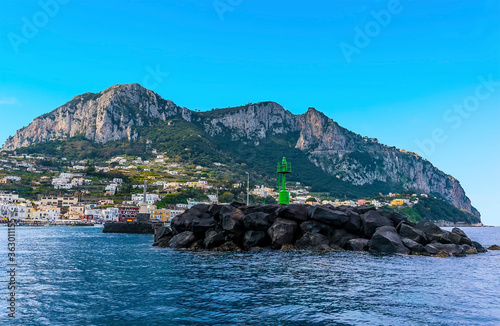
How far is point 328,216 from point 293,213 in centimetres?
439

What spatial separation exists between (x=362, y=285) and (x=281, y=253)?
56.2ft

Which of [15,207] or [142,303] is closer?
[142,303]

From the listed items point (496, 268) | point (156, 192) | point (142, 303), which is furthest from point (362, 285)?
point (156, 192)

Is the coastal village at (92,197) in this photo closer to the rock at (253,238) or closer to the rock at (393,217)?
the rock at (253,238)

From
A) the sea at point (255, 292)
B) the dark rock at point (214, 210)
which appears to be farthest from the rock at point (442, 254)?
the dark rock at point (214, 210)

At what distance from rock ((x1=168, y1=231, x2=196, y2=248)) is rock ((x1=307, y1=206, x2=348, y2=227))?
15686 mm

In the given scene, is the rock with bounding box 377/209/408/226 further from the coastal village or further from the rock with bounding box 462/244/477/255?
the coastal village

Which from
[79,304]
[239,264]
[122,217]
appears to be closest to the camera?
[79,304]

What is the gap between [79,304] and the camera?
18.3 metres

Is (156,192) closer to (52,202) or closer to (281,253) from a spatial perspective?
(52,202)

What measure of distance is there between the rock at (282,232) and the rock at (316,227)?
1235mm

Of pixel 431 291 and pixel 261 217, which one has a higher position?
pixel 261 217

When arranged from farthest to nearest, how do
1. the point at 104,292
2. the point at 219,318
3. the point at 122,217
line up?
1. the point at 122,217
2. the point at 104,292
3. the point at 219,318

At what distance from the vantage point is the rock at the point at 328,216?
1725 inches
